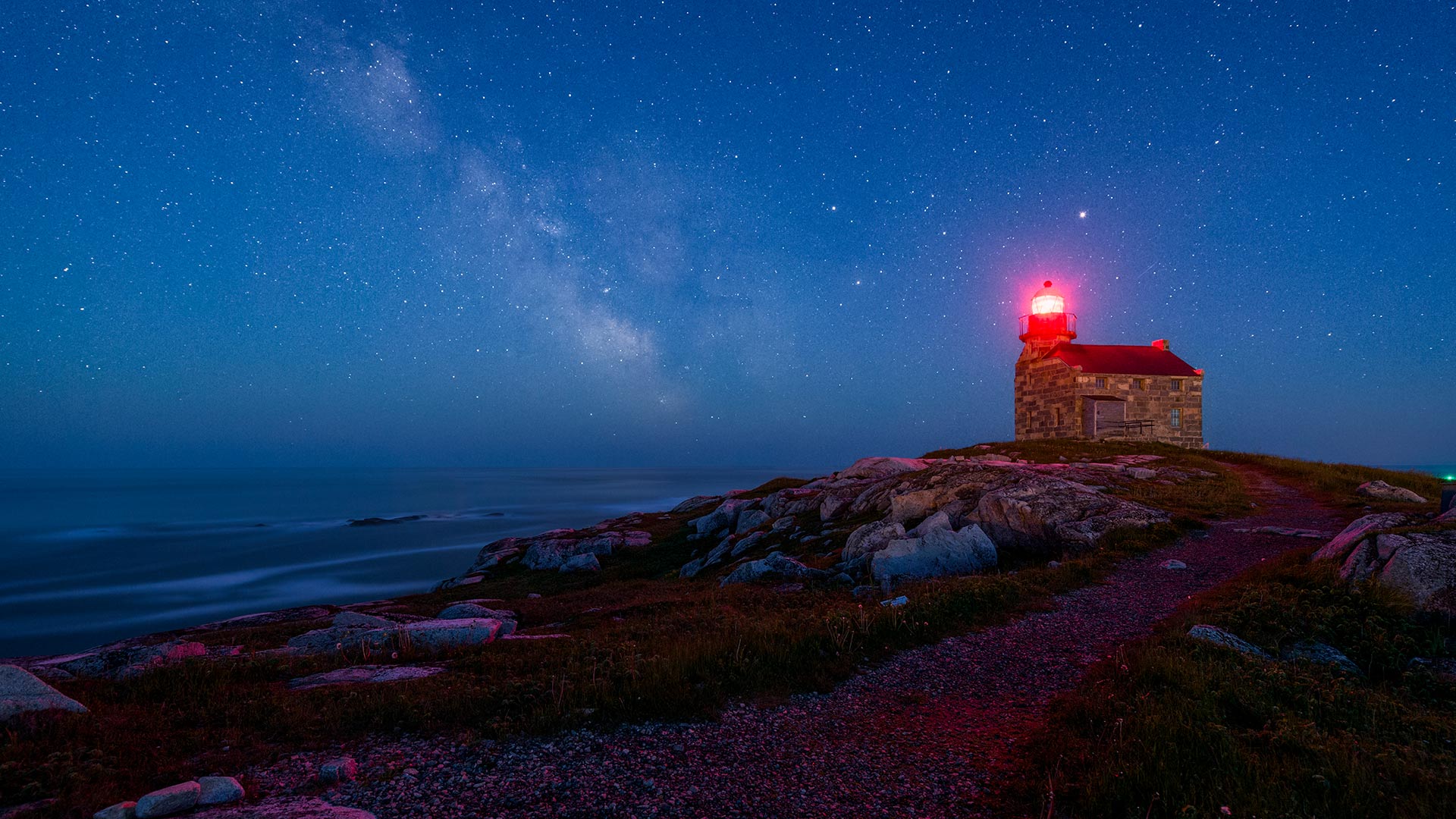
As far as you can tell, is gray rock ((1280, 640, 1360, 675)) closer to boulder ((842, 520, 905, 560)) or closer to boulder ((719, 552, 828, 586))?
boulder ((842, 520, 905, 560))

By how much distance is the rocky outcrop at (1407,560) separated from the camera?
9.52 m

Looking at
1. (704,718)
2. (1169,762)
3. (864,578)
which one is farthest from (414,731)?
(864,578)

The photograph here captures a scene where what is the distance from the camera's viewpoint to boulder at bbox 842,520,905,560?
19.5 m

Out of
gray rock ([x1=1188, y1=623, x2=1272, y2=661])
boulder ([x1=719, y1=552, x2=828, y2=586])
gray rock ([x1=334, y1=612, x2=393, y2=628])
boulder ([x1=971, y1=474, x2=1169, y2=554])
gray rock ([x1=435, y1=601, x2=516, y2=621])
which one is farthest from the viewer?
boulder ([x1=971, y1=474, x2=1169, y2=554])

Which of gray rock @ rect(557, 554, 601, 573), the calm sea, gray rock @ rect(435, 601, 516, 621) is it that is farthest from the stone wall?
the calm sea

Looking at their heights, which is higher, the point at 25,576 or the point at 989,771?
the point at 989,771

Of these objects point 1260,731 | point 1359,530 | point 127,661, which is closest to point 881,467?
point 1359,530

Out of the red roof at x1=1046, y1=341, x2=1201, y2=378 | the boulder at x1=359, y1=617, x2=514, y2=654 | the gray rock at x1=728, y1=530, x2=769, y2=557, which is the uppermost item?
the red roof at x1=1046, y1=341, x2=1201, y2=378

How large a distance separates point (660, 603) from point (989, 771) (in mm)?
11306

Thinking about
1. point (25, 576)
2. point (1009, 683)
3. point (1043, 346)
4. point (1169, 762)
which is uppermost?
point (1043, 346)

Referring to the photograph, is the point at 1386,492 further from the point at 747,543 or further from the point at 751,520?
the point at 751,520

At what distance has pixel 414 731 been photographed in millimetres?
6887

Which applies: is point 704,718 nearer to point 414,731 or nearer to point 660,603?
point 414,731

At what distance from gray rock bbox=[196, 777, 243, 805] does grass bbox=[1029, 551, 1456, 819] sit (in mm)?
7149
